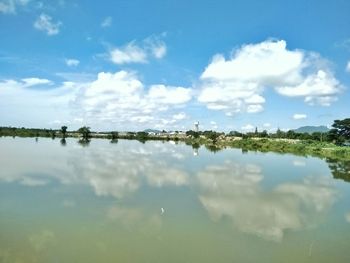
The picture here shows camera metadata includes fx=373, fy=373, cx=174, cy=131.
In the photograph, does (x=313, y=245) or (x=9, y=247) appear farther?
(x=313, y=245)

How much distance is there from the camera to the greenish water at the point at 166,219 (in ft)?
25.7

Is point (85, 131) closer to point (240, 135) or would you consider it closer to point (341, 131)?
point (240, 135)

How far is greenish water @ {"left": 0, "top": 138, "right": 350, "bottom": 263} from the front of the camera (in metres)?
7.82

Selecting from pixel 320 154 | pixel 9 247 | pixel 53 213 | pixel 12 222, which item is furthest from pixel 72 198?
pixel 320 154

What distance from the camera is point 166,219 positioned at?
34.5 feet

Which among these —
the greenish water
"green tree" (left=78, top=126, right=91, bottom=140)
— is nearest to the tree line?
→ "green tree" (left=78, top=126, right=91, bottom=140)

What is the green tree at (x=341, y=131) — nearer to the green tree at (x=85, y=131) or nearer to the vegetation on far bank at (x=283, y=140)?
the vegetation on far bank at (x=283, y=140)

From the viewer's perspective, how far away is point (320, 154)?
43.2 m

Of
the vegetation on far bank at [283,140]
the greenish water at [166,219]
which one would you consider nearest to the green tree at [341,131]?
the vegetation on far bank at [283,140]

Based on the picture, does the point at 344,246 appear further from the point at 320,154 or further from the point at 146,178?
the point at 320,154

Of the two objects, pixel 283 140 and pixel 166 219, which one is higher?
pixel 283 140

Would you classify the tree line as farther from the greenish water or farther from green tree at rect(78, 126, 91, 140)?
the greenish water

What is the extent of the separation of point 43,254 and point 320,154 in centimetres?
4079

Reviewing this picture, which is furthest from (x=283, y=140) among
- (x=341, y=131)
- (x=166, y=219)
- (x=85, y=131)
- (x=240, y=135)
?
(x=166, y=219)
